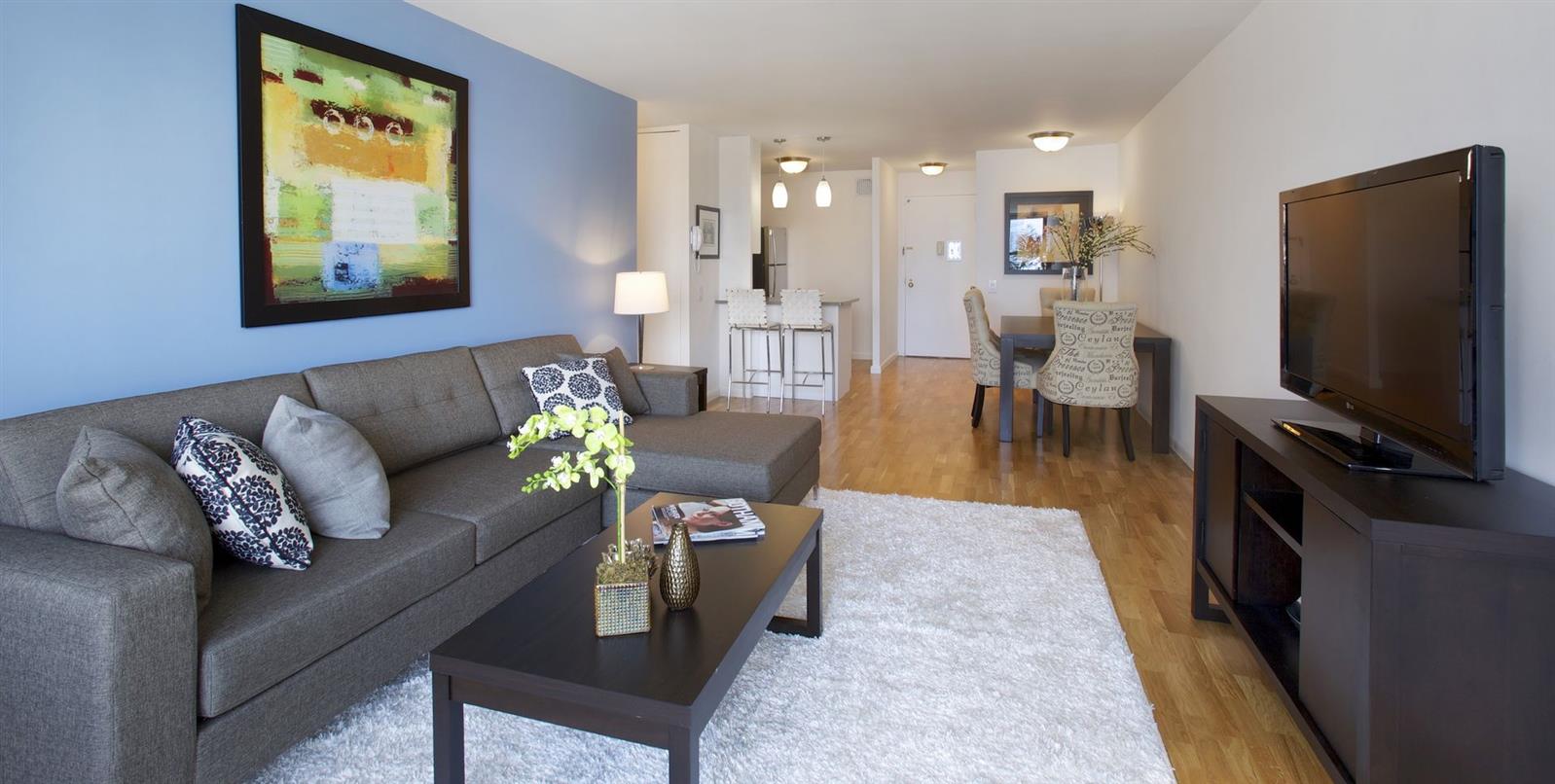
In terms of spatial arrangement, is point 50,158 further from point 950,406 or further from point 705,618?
point 950,406

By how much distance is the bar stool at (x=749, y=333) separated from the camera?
267 inches

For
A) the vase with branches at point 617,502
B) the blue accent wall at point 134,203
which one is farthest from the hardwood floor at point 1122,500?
the blue accent wall at point 134,203

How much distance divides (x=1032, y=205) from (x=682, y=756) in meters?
7.47

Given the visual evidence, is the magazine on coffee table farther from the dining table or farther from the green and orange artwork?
the dining table

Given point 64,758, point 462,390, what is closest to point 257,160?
point 462,390

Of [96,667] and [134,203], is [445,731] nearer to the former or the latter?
[96,667]

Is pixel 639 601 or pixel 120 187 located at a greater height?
pixel 120 187

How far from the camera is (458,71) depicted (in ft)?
12.6

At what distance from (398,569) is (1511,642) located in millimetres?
2277

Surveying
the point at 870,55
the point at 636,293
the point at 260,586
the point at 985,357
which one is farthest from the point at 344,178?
the point at 985,357

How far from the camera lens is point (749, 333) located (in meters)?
7.37

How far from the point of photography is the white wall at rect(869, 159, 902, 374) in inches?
341

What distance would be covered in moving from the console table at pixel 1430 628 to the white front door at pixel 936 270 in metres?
8.22

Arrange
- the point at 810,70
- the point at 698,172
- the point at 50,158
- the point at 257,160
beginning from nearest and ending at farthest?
the point at 50,158
the point at 257,160
the point at 810,70
the point at 698,172
